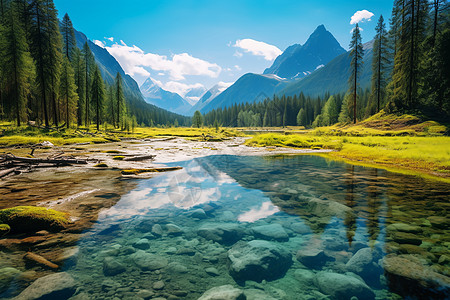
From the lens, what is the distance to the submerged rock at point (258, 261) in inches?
149

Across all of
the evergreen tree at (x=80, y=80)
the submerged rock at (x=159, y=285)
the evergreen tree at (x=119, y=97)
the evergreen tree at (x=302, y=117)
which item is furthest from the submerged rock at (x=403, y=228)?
the evergreen tree at (x=302, y=117)

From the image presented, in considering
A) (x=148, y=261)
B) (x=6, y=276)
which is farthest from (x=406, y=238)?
(x=6, y=276)

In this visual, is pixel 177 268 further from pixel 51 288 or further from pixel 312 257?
pixel 312 257

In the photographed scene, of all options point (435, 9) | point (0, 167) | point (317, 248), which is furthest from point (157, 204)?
point (435, 9)

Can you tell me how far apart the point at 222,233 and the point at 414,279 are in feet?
12.3

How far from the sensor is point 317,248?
4574mm

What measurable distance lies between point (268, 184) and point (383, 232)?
18.1 feet

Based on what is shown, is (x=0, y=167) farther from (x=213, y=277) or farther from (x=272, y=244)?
(x=272, y=244)

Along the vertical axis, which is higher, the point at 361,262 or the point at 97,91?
the point at 97,91

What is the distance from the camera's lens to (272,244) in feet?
15.4

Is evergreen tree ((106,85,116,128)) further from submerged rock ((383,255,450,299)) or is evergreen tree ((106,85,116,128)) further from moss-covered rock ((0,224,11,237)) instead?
submerged rock ((383,255,450,299))

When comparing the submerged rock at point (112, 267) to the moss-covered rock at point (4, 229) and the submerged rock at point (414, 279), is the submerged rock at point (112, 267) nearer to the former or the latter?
the moss-covered rock at point (4, 229)

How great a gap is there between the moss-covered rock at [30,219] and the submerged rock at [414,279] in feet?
23.9

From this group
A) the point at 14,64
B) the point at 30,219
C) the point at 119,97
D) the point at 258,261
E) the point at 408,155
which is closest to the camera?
the point at 258,261
